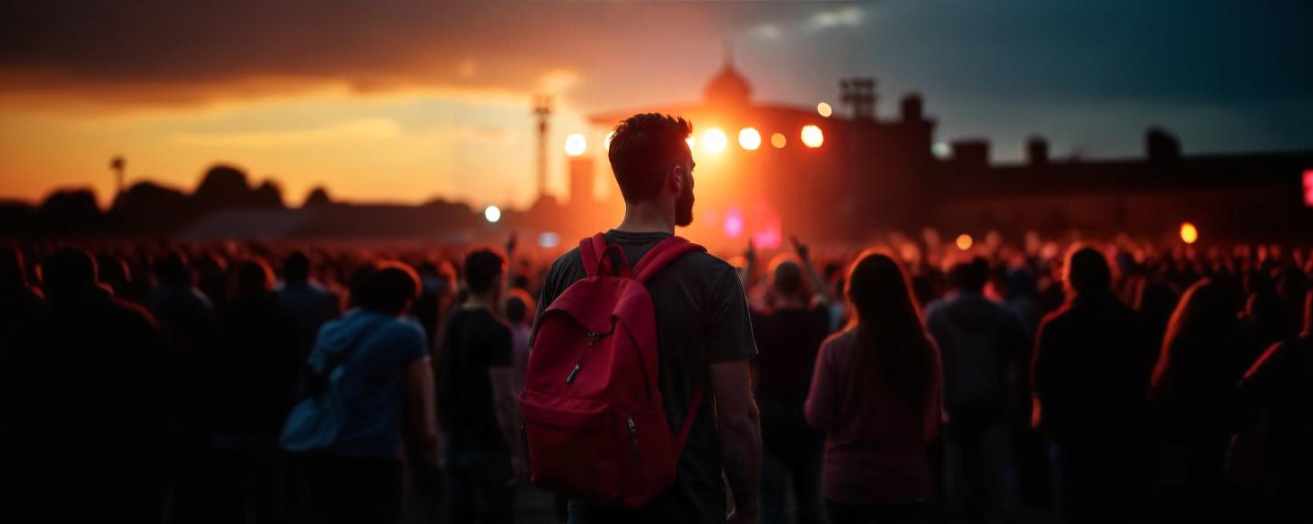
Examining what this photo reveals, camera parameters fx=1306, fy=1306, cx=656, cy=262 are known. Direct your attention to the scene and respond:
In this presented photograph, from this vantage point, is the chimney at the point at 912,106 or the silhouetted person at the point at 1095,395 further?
the chimney at the point at 912,106

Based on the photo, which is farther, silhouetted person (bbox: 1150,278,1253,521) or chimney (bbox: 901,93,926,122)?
chimney (bbox: 901,93,926,122)

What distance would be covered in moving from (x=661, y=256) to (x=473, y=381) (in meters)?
3.85

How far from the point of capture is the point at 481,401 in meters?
7.02

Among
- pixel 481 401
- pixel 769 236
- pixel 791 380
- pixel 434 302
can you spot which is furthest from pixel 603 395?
pixel 769 236

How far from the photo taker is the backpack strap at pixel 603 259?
3414mm

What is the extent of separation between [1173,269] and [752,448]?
39.3 feet

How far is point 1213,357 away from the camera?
277 inches

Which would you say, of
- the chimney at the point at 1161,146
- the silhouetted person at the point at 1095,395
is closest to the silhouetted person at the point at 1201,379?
the silhouetted person at the point at 1095,395

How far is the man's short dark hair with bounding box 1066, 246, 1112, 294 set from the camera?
6.95 metres

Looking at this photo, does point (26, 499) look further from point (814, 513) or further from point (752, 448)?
point (814, 513)

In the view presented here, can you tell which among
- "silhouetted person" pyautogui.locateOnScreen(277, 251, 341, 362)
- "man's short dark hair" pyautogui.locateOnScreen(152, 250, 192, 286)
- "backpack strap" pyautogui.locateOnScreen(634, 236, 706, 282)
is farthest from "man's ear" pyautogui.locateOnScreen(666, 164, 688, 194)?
"silhouetted person" pyautogui.locateOnScreen(277, 251, 341, 362)

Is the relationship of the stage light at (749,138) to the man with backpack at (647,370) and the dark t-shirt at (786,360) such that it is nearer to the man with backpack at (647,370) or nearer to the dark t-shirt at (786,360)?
the dark t-shirt at (786,360)

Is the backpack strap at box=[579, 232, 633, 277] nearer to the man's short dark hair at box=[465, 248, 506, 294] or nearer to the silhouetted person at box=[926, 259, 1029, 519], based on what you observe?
the man's short dark hair at box=[465, 248, 506, 294]

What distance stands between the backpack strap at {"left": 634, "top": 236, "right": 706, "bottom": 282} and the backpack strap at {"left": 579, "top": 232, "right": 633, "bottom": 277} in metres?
0.04
